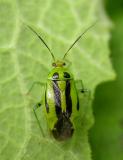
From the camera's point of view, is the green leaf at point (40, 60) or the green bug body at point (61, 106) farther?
the green leaf at point (40, 60)

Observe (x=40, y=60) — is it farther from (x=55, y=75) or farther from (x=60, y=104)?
(x=60, y=104)

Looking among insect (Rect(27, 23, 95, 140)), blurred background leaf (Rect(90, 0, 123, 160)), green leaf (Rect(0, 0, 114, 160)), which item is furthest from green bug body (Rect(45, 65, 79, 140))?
blurred background leaf (Rect(90, 0, 123, 160))

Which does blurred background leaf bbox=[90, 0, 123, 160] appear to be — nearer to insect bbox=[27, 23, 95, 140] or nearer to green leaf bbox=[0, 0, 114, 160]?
green leaf bbox=[0, 0, 114, 160]

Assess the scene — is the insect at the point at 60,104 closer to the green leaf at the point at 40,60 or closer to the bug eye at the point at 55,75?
the bug eye at the point at 55,75

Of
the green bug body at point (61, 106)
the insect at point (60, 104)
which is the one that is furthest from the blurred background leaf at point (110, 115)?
the green bug body at point (61, 106)

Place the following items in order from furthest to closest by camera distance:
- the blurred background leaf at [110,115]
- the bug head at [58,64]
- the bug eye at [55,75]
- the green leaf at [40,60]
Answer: the blurred background leaf at [110,115] < the bug head at [58,64] < the bug eye at [55,75] < the green leaf at [40,60]

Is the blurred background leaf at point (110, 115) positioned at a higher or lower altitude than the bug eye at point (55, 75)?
lower

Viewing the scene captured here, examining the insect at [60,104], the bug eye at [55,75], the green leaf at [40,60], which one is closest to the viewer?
the insect at [60,104]

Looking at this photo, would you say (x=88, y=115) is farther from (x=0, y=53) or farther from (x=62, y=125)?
(x=0, y=53)
